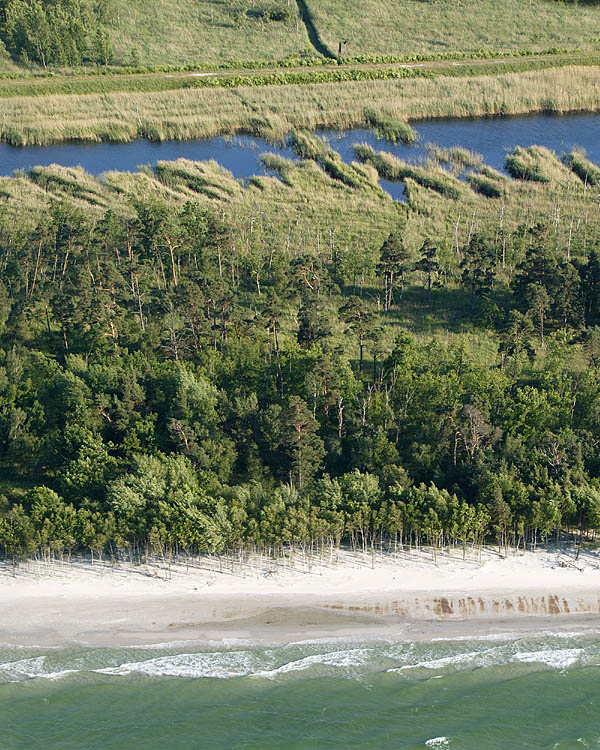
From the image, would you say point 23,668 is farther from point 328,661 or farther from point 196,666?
point 328,661

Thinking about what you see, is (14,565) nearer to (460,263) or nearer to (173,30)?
(460,263)

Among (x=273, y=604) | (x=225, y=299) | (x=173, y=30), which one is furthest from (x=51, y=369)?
(x=173, y=30)

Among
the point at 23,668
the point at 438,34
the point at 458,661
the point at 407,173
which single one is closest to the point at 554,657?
the point at 458,661

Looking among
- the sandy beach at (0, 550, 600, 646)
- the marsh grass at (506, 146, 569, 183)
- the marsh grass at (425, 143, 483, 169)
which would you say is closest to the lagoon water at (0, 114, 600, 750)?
the sandy beach at (0, 550, 600, 646)

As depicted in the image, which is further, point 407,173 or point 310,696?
point 407,173

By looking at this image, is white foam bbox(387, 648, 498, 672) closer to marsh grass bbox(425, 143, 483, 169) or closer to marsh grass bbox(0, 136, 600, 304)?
marsh grass bbox(0, 136, 600, 304)

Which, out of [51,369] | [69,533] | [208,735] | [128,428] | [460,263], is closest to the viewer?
[208,735]

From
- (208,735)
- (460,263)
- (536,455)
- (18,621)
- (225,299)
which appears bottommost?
(208,735)
